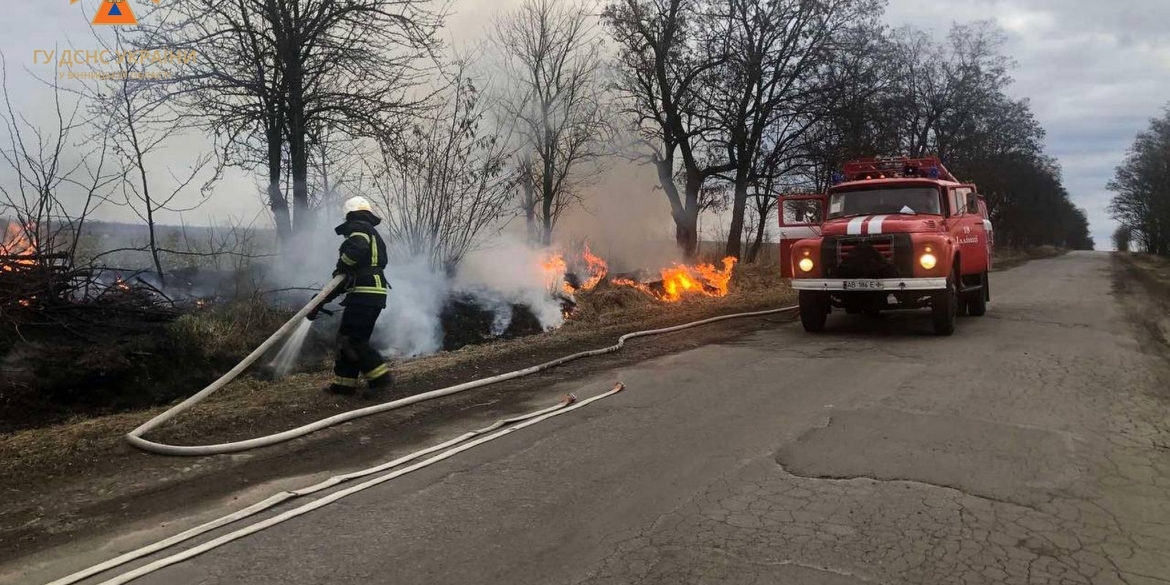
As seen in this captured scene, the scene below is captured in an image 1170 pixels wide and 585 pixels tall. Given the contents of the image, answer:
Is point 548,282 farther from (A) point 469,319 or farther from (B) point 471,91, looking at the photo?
(B) point 471,91

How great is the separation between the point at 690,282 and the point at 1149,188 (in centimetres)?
4952

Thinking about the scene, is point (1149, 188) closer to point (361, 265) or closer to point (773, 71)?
point (773, 71)

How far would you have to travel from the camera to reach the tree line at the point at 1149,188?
148 feet

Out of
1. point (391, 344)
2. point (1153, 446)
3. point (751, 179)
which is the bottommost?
point (1153, 446)

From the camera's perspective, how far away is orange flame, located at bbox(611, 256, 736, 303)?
14.7 m

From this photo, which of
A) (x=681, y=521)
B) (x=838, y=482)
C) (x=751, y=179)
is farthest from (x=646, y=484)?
(x=751, y=179)

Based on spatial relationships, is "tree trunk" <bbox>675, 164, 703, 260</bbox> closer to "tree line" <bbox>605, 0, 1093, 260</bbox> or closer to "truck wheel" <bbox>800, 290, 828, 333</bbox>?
"tree line" <bbox>605, 0, 1093, 260</bbox>

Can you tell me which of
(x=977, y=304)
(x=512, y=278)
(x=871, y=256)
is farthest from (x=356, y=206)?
(x=977, y=304)

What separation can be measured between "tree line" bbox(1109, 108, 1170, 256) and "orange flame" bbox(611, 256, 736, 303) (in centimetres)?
4203

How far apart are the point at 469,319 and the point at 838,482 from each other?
7242mm

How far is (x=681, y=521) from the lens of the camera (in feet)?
11.9

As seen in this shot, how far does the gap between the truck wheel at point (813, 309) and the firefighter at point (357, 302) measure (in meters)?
6.40

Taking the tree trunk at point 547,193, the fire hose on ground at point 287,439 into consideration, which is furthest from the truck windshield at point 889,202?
the tree trunk at point 547,193

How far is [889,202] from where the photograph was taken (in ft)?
34.2
